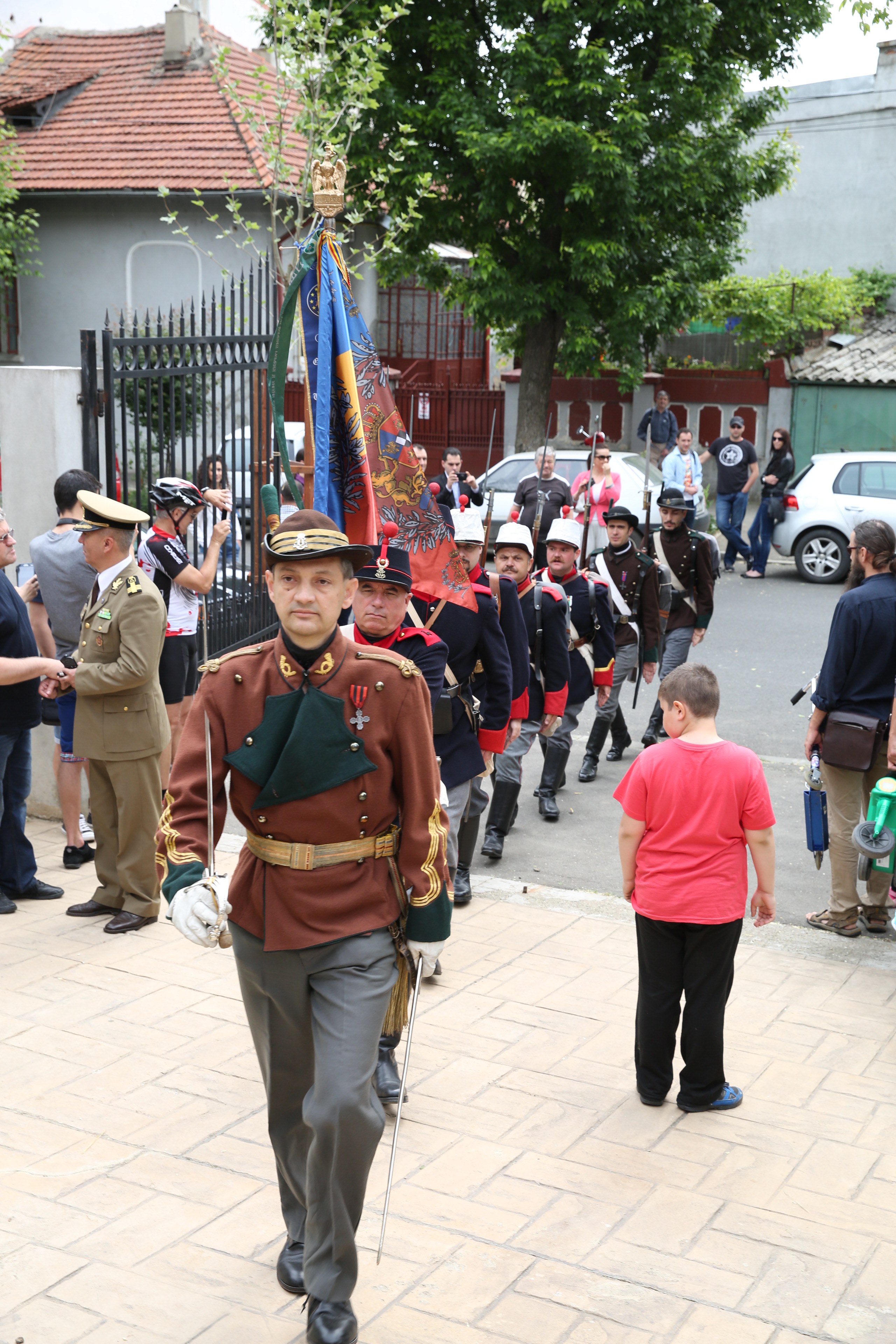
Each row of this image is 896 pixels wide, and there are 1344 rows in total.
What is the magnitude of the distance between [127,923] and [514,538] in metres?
3.06

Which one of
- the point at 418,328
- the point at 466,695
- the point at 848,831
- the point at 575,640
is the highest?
the point at 418,328

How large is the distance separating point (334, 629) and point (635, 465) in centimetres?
1568

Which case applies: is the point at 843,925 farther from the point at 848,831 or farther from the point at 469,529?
the point at 469,529

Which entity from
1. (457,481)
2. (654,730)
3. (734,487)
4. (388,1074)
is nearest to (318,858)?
(388,1074)

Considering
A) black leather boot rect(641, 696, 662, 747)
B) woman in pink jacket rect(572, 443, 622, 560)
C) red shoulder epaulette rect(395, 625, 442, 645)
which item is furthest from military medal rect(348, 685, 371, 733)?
woman in pink jacket rect(572, 443, 622, 560)

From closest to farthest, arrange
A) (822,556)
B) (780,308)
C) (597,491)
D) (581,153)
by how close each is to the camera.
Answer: (597,491) < (822,556) < (581,153) < (780,308)

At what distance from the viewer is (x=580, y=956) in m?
6.18

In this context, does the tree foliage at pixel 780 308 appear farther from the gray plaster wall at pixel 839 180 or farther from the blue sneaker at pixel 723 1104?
the blue sneaker at pixel 723 1104

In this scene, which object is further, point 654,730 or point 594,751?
point 654,730

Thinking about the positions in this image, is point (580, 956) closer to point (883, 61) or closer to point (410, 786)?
point (410, 786)

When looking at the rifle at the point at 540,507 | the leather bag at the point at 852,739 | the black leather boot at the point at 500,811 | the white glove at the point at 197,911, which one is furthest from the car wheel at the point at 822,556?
the white glove at the point at 197,911

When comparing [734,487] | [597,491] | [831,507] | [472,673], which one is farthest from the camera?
[734,487]

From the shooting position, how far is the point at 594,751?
9570 mm

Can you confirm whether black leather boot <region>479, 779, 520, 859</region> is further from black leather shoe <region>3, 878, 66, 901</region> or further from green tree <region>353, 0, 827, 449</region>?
green tree <region>353, 0, 827, 449</region>
